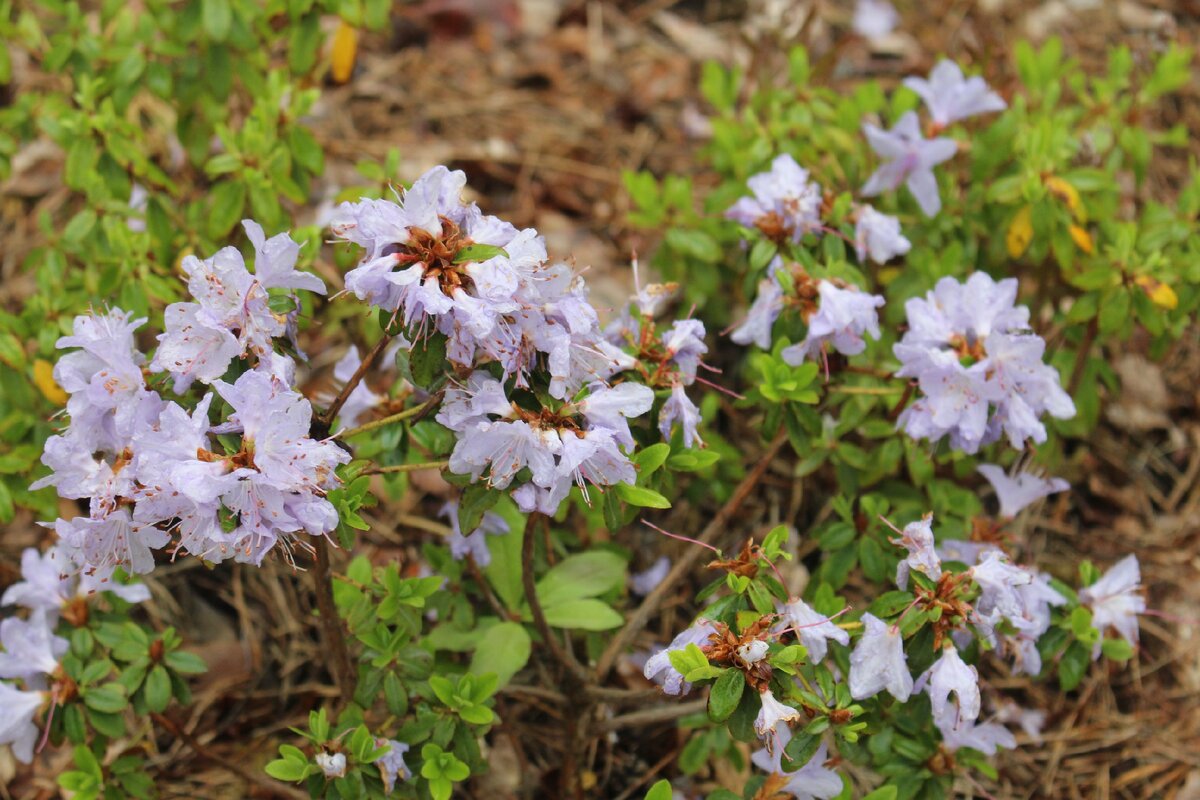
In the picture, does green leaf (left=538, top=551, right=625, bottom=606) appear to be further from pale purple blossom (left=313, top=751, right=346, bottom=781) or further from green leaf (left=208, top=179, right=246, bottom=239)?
green leaf (left=208, top=179, right=246, bottom=239)

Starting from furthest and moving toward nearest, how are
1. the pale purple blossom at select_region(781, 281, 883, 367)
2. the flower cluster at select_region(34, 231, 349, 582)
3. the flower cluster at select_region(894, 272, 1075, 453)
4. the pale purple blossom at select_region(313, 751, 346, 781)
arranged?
the pale purple blossom at select_region(781, 281, 883, 367) < the flower cluster at select_region(894, 272, 1075, 453) < the pale purple blossom at select_region(313, 751, 346, 781) < the flower cluster at select_region(34, 231, 349, 582)

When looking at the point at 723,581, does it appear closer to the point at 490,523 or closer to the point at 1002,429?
the point at 490,523

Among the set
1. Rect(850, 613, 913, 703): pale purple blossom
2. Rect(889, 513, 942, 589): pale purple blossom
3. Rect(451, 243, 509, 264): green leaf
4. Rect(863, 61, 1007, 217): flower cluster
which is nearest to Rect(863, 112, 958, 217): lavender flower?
Rect(863, 61, 1007, 217): flower cluster

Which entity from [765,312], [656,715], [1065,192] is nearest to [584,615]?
[656,715]

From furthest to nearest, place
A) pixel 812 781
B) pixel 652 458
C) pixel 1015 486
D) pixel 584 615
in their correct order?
pixel 1015 486 < pixel 584 615 < pixel 812 781 < pixel 652 458

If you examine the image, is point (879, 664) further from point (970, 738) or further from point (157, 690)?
Answer: point (157, 690)

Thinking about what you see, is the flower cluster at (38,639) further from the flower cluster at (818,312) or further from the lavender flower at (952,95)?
Result: the lavender flower at (952,95)
